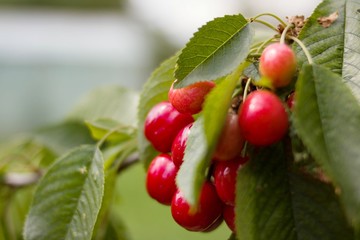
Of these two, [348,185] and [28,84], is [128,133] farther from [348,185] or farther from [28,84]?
[28,84]

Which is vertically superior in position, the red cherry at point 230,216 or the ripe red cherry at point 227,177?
the ripe red cherry at point 227,177

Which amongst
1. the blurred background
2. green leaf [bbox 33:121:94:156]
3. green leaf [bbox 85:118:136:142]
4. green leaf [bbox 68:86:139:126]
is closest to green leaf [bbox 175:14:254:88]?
green leaf [bbox 85:118:136:142]

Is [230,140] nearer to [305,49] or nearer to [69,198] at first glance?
[305,49]

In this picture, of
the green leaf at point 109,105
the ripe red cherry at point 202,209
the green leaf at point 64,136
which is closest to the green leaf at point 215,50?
the ripe red cherry at point 202,209

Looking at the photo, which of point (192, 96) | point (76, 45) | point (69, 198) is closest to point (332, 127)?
point (192, 96)

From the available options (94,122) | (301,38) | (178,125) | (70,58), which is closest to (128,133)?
(94,122)

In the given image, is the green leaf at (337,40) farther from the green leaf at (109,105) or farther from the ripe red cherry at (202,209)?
the green leaf at (109,105)
